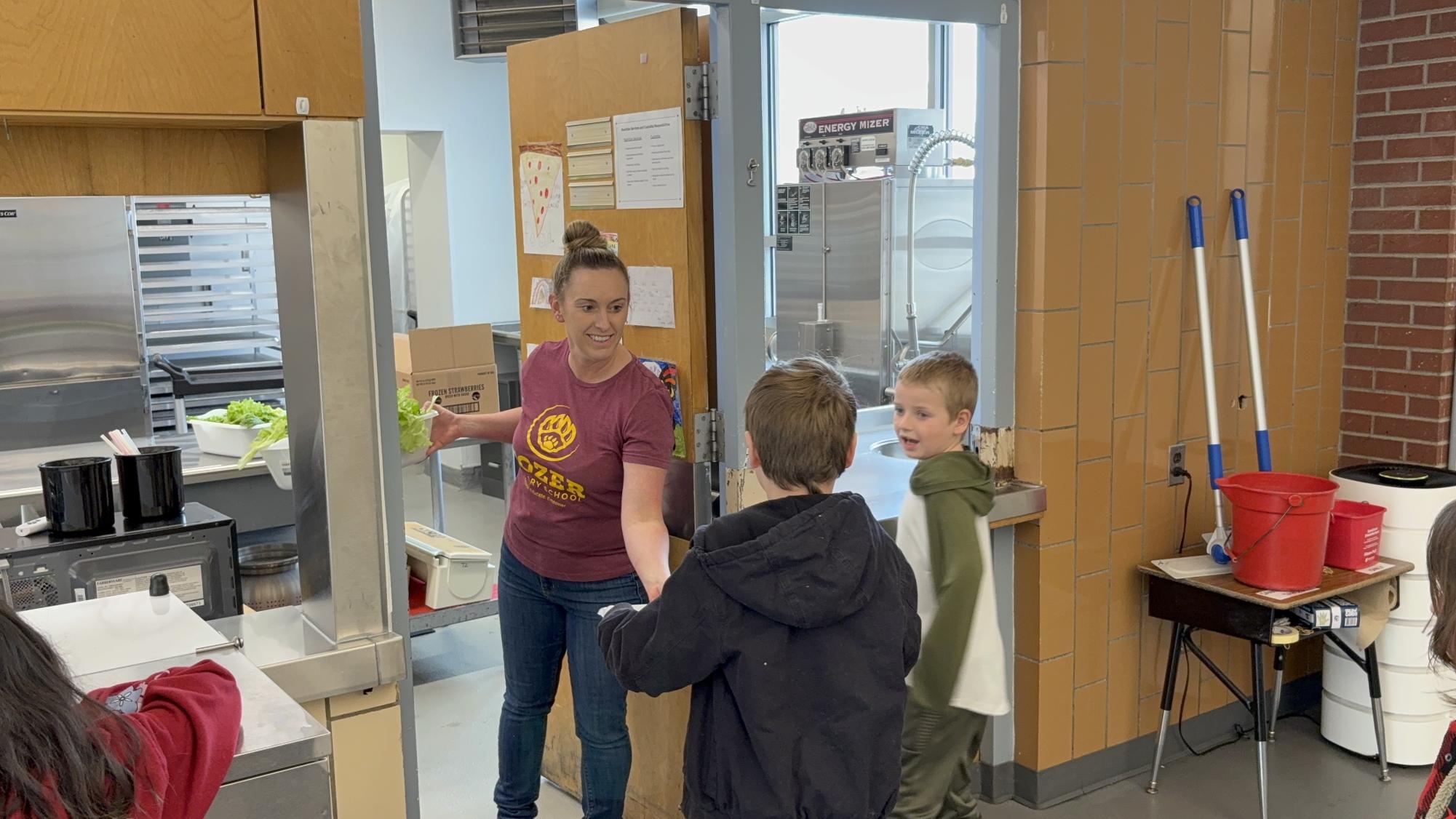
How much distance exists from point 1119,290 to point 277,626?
2.29m

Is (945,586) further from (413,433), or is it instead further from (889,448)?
(889,448)

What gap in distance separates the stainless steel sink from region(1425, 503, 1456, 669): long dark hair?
2140mm

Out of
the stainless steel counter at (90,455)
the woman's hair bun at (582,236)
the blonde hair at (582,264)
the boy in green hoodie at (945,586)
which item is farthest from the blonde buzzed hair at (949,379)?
the stainless steel counter at (90,455)

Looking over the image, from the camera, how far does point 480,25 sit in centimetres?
540

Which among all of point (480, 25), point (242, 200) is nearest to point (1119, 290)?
point (480, 25)

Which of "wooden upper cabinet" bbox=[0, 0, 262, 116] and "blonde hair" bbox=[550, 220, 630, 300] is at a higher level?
"wooden upper cabinet" bbox=[0, 0, 262, 116]

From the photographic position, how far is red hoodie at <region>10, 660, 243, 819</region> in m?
1.29

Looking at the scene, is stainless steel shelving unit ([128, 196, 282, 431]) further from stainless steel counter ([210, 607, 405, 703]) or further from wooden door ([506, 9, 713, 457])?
stainless steel counter ([210, 607, 405, 703])

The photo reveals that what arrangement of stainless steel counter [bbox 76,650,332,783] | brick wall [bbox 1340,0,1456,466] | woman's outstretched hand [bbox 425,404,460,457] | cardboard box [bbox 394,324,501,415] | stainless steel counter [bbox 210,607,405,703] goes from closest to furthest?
stainless steel counter [bbox 76,650,332,783]
stainless steel counter [bbox 210,607,405,703]
woman's outstretched hand [bbox 425,404,460,457]
brick wall [bbox 1340,0,1456,466]
cardboard box [bbox 394,324,501,415]

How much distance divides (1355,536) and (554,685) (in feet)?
7.06

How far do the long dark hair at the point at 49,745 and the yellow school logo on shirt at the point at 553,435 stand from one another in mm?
1366

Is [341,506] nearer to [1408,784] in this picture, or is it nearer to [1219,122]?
[1219,122]

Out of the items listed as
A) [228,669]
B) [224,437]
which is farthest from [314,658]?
[224,437]

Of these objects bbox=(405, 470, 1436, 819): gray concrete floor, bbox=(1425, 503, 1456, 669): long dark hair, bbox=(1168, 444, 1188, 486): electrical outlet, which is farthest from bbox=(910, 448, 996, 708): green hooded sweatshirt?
bbox=(1168, 444, 1188, 486): electrical outlet
